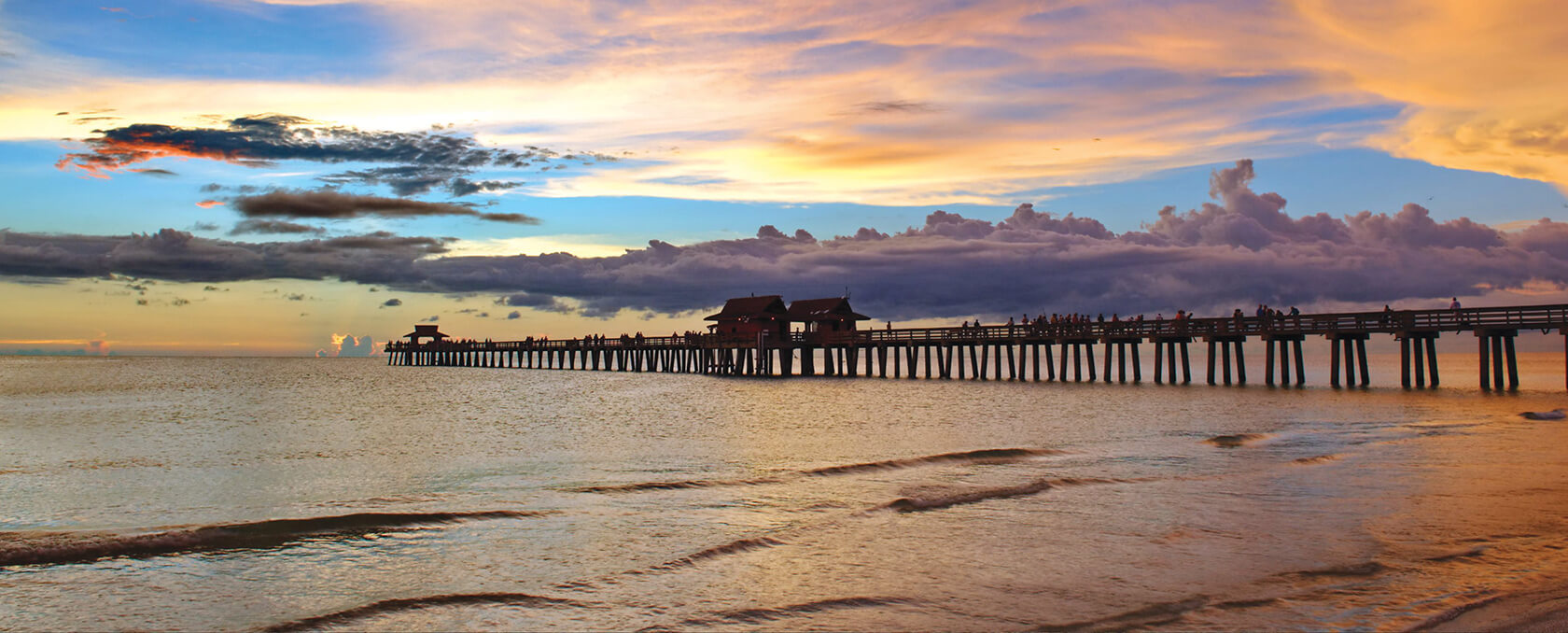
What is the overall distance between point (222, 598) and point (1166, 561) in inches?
361

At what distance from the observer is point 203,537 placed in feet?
38.4

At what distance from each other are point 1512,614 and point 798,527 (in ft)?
23.1

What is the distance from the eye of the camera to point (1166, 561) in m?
9.40

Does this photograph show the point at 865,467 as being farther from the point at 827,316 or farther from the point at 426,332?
the point at 426,332

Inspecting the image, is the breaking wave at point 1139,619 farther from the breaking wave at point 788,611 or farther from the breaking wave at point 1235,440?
the breaking wave at point 1235,440

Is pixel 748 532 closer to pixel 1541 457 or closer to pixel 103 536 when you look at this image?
pixel 103 536

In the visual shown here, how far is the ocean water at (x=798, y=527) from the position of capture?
809 cm

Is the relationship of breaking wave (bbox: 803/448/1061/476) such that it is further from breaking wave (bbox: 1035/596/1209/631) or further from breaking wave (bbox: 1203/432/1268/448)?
breaking wave (bbox: 1035/596/1209/631)

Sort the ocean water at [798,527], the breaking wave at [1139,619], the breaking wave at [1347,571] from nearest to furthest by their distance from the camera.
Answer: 1. the breaking wave at [1139,619]
2. the ocean water at [798,527]
3. the breaking wave at [1347,571]

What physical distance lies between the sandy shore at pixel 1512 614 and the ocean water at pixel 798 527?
20 centimetres

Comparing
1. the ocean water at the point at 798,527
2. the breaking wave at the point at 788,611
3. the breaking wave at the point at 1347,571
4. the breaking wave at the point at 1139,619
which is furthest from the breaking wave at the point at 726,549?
the breaking wave at the point at 1347,571

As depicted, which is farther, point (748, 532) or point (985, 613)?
point (748, 532)

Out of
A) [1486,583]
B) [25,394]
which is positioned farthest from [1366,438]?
[25,394]

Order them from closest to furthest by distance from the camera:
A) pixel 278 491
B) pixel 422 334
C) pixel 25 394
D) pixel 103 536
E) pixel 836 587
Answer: pixel 836 587 → pixel 103 536 → pixel 278 491 → pixel 25 394 → pixel 422 334
